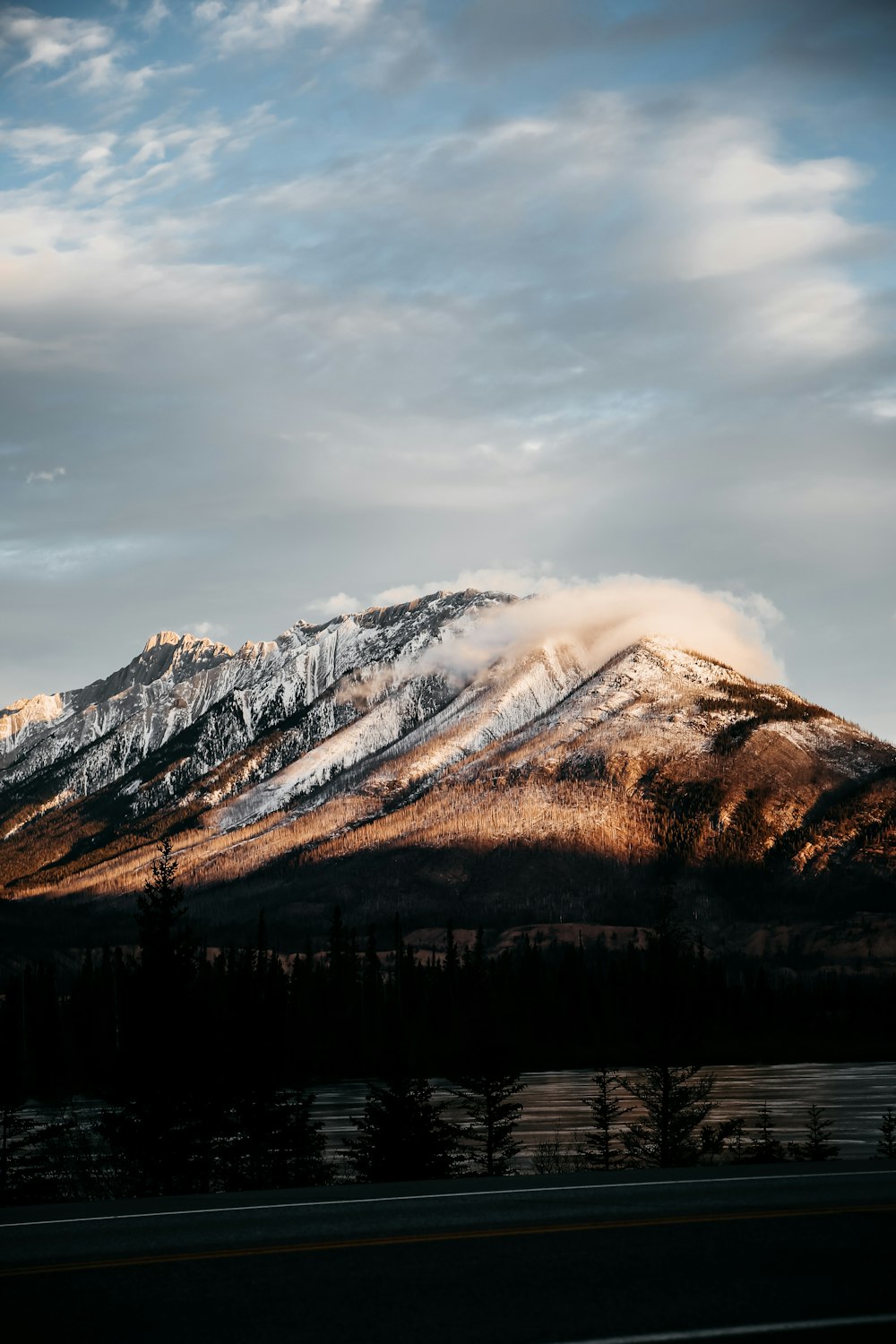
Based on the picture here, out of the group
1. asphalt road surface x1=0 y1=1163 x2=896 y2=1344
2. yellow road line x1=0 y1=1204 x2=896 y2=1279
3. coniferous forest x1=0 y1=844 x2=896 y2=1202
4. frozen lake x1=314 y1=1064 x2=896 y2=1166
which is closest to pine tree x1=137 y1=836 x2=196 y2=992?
coniferous forest x1=0 y1=844 x2=896 y2=1202

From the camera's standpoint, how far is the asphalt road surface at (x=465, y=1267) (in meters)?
11.4

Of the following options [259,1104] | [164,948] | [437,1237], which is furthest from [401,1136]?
[437,1237]

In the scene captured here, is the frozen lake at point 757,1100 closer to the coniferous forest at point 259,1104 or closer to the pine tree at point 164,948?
the coniferous forest at point 259,1104

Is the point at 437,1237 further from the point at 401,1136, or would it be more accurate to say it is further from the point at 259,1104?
the point at 259,1104

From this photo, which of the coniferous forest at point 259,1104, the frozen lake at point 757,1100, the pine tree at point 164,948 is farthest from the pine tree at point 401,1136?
the frozen lake at point 757,1100

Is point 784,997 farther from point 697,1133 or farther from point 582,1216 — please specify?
point 582,1216

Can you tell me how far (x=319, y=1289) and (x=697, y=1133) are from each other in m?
71.0

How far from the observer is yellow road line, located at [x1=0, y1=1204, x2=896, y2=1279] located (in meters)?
13.6

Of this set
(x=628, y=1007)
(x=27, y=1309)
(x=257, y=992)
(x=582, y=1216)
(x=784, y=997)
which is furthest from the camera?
(x=784, y=997)

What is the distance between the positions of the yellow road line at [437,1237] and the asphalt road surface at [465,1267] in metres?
0.04

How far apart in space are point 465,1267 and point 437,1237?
1482 millimetres

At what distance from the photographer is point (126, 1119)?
4381 cm

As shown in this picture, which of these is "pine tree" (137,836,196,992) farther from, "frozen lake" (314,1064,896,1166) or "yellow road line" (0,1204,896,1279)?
"yellow road line" (0,1204,896,1279)

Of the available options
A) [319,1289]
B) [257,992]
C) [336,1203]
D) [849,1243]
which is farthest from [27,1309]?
[257,992]
